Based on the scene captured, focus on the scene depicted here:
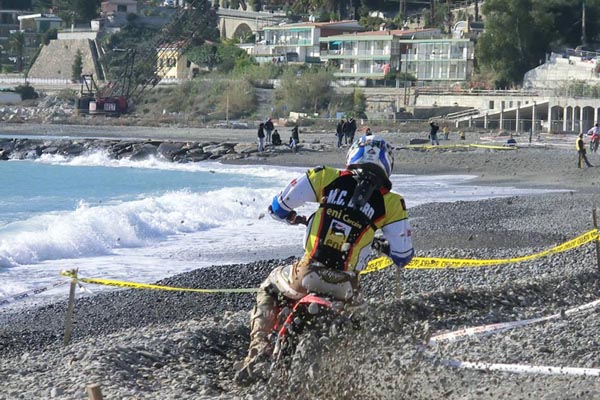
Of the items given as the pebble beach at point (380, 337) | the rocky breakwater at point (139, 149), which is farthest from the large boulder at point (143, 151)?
the pebble beach at point (380, 337)

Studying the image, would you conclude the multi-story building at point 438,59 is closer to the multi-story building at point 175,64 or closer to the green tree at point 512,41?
the green tree at point 512,41

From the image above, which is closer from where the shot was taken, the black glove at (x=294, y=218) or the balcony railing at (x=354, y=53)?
the black glove at (x=294, y=218)

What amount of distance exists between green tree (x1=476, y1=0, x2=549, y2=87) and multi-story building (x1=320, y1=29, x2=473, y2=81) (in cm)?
830

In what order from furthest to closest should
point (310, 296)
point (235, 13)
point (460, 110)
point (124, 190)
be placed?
point (235, 13), point (460, 110), point (124, 190), point (310, 296)

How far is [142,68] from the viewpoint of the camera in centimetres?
10031

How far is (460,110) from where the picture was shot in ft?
244

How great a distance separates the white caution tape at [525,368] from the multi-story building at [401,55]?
81788mm

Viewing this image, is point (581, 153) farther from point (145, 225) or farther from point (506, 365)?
point (506, 365)

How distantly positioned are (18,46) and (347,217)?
128638 mm

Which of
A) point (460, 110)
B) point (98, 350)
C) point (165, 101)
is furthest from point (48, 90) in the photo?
point (98, 350)

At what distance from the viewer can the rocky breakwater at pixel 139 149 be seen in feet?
169

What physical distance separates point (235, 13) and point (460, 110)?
189ft

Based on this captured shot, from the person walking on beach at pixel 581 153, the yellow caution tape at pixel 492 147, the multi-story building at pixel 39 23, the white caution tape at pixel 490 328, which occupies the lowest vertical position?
the yellow caution tape at pixel 492 147

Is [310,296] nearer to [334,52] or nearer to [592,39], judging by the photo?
[592,39]
